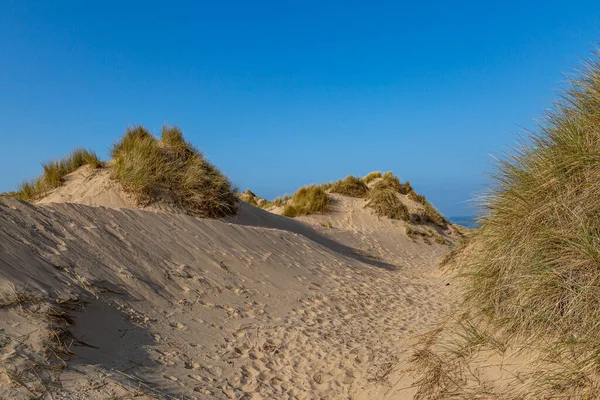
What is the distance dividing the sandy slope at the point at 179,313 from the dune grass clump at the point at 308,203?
835 centimetres

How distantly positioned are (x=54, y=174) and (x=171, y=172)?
321 centimetres

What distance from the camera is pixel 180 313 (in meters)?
5.81

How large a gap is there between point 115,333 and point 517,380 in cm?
383

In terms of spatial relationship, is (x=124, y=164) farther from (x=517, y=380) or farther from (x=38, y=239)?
(x=517, y=380)

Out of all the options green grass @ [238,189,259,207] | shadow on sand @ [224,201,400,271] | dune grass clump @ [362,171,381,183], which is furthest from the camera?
green grass @ [238,189,259,207]

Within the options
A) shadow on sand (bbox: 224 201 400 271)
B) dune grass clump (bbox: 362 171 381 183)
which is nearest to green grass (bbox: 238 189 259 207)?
dune grass clump (bbox: 362 171 381 183)

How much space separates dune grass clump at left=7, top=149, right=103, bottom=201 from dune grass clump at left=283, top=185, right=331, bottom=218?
26.7ft

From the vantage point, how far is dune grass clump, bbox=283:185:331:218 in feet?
60.2

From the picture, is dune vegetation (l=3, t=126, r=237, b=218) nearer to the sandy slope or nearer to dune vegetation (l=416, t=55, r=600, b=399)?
the sandy slope

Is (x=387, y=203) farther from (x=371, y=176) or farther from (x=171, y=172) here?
(x=171, y=172)

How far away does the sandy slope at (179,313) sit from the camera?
3945 millimetres

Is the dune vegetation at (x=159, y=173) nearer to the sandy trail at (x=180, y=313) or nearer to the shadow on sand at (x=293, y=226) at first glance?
the shadow on sand at (x=293, y=226)

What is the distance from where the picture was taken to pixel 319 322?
261 inches

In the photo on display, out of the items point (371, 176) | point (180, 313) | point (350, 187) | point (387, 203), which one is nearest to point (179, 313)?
point (180, 313)
